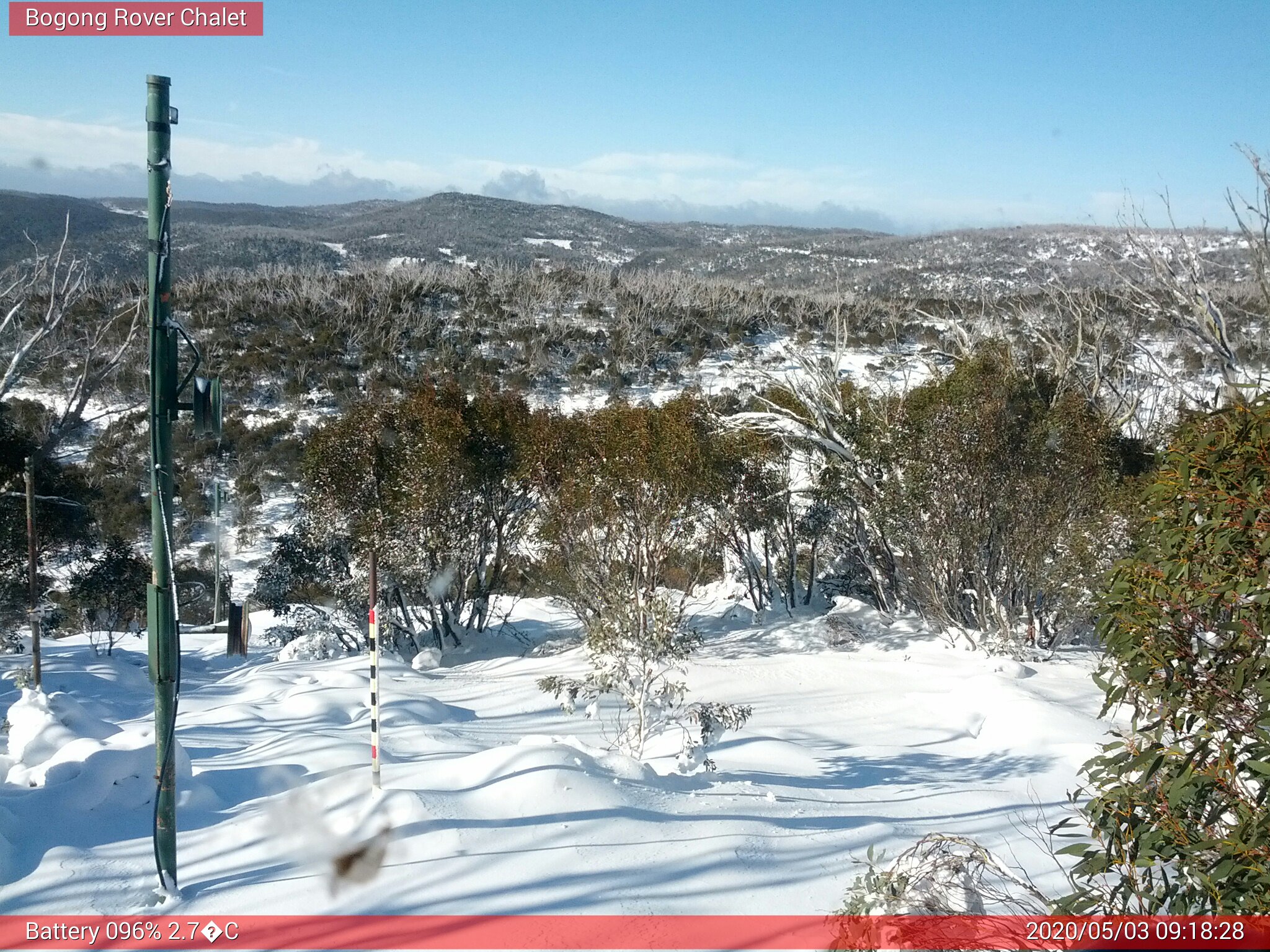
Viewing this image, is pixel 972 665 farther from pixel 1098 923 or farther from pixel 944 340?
pixel 944 340

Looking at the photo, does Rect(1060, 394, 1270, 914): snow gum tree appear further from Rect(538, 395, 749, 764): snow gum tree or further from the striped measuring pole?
Rect(538, 395, 749, 764): snow gum tree

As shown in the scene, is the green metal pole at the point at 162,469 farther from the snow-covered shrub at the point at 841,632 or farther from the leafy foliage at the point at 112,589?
the leafy foliage at the point at 112,589

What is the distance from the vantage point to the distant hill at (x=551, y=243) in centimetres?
5600

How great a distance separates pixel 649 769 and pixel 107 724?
13.8 feet

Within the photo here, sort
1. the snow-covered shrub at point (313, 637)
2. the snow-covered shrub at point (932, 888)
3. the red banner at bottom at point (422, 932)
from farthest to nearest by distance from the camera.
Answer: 1. the snow-covered shrub at point (313, 637)
2. the red banner at bottom at point (422, 932)
3. the snow-covered shrub at point (932, 888)

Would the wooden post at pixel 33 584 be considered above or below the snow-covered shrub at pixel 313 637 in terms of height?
above

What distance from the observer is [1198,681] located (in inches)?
108

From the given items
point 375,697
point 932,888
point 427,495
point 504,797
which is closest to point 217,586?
point 427,495

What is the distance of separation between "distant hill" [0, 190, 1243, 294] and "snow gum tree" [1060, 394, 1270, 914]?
4506 centimetres

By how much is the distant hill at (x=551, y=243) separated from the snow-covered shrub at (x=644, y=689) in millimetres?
39658

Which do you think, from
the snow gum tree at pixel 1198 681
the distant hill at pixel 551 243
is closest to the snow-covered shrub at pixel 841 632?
the snow gum tree at pixel 1198 681

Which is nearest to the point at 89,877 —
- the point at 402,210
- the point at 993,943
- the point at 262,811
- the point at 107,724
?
the point at 262,811

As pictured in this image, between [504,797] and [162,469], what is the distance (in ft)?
8.54

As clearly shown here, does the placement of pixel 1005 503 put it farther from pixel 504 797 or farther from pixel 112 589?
pixel 112 589
